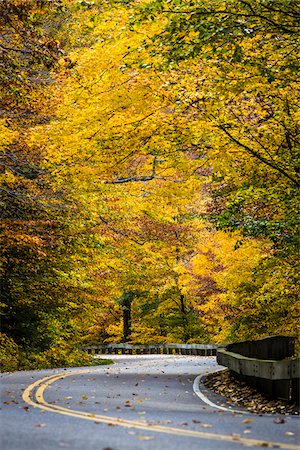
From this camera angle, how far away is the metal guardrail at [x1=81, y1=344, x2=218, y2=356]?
38.6 metres

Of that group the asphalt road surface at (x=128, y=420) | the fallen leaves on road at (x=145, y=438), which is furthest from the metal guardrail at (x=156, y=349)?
the fallen leaves on road at (x=145, y=438)

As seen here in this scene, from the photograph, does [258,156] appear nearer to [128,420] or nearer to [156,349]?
[128,420]

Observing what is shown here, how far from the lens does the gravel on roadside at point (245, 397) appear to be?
1239cm

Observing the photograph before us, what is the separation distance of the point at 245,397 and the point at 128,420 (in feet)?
17.6

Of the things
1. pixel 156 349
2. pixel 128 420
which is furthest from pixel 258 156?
pixel 156 349

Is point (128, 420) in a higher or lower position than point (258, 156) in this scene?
lower

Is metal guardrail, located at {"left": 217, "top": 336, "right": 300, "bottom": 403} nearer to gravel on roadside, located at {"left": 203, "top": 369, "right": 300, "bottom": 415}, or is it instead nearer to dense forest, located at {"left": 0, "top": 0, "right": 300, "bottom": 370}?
gravel on roadside, located at {"left": 203, "top": 369, "right": 300, "bottom": 415}

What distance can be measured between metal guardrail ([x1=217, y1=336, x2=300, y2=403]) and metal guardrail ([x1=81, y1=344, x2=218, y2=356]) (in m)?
19.5

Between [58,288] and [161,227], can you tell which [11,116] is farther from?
[161,227]

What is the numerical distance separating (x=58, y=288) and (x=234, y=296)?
247 inches

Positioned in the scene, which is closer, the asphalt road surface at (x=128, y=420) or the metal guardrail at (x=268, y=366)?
the asphalt road surface at (x=128, y=420)

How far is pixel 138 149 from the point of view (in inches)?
674

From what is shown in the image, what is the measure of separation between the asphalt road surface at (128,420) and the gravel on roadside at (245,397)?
428mm

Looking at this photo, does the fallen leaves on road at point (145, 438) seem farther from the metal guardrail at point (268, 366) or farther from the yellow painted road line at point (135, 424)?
the metal guardrail at point (268, 366)
